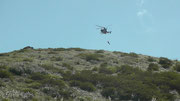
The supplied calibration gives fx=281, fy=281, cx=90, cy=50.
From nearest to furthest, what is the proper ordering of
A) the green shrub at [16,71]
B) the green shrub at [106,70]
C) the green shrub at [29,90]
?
the green shrub at [29,90], the green shrub at [16,71], the green shrub at [106,70]

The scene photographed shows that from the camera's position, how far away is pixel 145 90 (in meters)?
20.0

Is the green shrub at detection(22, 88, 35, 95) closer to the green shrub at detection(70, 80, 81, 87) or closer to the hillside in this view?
the hillside

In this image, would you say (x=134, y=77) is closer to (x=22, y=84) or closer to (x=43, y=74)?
(x=43, y=74)

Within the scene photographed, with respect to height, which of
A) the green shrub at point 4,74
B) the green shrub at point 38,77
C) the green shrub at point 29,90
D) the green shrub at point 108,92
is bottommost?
the green shrub at point 108,92

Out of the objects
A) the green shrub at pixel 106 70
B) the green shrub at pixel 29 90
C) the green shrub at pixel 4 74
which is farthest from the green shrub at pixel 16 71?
the green shrub at pixel 106 70

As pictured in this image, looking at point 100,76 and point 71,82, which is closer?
point 71,82

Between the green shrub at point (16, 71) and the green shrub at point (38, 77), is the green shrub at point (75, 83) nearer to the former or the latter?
the green shrub at point (38, 77)

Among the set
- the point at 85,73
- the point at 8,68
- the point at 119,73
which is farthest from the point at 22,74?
the point at 119,73

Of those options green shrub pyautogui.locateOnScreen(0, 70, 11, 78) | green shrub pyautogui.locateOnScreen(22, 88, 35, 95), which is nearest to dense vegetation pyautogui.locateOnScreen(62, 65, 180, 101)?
green shrub pyautogui.locateOnScreen(22, 88, 35, 95)

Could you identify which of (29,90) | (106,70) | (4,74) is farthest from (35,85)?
(106,70)

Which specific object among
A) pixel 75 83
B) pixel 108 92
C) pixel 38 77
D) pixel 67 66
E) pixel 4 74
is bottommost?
pixel 108 92

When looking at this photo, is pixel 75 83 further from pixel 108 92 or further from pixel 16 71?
pixel 16 71

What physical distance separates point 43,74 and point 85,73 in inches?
153

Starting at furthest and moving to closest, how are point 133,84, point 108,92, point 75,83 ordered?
1. point 75,83
2. point 133,84
3. point 108,92
